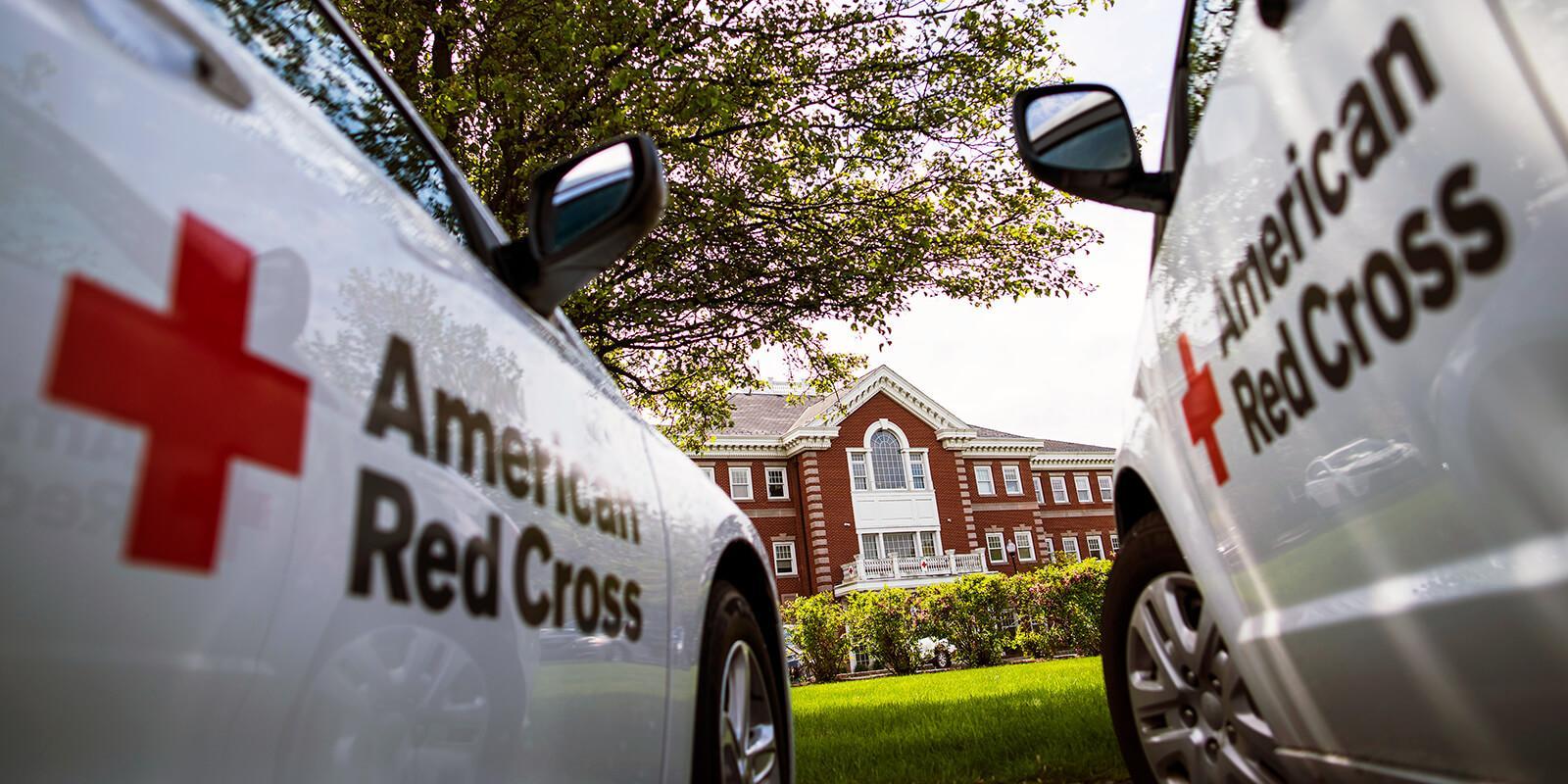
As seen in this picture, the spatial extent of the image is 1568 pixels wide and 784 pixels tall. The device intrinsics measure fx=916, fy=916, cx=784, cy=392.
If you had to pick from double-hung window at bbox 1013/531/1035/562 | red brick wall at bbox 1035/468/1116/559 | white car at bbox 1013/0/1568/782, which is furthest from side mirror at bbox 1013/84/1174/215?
red brick wall at bbox 1035/468/1116/559

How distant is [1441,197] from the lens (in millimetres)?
1023

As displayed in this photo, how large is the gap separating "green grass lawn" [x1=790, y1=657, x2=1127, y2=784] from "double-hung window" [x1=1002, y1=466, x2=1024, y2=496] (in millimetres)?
35057

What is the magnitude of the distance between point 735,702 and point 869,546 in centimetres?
3645

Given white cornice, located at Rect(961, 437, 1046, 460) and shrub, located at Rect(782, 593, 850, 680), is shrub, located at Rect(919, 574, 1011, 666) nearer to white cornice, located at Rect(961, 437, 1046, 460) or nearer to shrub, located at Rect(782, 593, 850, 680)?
shrub, located at Rect(782, 593, 850, 680)

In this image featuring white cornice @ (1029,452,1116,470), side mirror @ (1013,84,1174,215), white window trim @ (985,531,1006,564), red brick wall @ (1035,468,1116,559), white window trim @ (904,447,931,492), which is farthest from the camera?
white cornice @ (1029,452,1116,470)

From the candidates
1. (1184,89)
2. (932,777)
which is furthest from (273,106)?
(932,777)

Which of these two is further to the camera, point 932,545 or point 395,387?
point 932,545

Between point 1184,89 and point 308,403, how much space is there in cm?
194

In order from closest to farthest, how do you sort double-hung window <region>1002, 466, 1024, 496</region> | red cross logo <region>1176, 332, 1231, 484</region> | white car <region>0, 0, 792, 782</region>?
white car <region>0, 0, 792, 782</region>, red cross logo <region>1176, 332, 1231, 484</region>, double-hung window <region>1002, 466, 1024, 496</region>

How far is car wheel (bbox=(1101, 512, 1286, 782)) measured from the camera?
206 centimetres

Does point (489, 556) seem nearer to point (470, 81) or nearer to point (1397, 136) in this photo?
point (1397, 136)

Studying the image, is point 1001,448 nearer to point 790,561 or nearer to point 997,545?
point 997,545

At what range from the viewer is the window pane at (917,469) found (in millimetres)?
39750

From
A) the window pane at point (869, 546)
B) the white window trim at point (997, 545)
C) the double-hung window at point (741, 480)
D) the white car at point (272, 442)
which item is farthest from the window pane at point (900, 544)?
the white car at point (272, 442)
